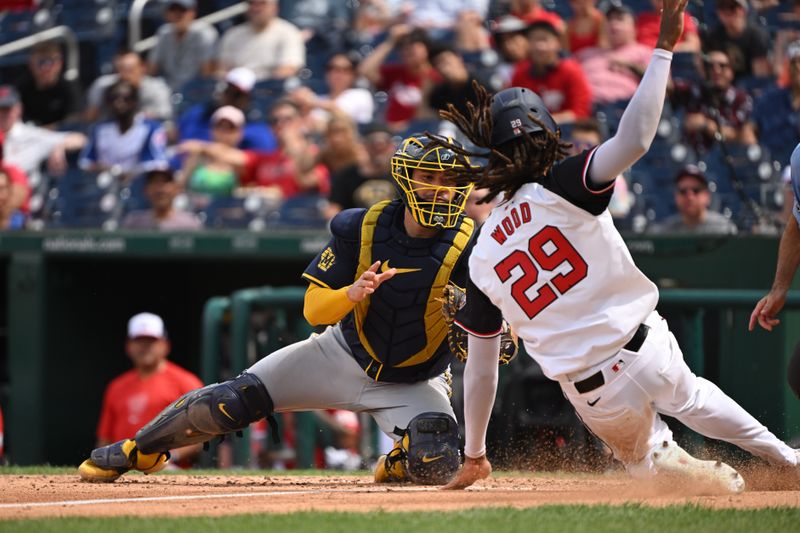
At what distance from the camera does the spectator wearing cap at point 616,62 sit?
9.60 metres

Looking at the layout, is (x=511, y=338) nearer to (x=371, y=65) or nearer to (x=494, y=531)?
(x=494, y=531)

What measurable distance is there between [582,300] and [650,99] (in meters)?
0.72

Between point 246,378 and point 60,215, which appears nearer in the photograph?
point 246,378

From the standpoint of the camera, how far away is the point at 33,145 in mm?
10914

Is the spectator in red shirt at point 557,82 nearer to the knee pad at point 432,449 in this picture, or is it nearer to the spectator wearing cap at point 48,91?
the spectator wearing cap at point 48,91

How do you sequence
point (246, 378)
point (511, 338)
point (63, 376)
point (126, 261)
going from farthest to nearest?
point (126, 261)
point (63, 376)
point (246, 378)
point (511, 338)

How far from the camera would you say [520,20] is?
10188 mm

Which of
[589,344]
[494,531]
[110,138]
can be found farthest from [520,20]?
[494,531]

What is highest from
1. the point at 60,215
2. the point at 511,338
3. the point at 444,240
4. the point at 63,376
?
the point at 444,240

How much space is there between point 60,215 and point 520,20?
154 inches

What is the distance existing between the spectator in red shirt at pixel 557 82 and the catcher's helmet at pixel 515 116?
191 inches

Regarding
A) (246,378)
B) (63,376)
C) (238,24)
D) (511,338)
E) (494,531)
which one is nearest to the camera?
(494,531)

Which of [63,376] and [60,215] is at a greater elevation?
[60,215]

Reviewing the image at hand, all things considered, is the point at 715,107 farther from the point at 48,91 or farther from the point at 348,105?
the point at 48,91
